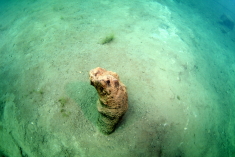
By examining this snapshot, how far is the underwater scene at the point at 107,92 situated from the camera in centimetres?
282

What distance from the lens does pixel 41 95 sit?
342 centimetres

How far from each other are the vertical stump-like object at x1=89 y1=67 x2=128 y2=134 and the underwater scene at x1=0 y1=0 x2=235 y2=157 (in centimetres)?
2

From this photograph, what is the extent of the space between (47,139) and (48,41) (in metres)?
3.93

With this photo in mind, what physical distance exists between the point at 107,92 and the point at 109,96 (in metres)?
0.10

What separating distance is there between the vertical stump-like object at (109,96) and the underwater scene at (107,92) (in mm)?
19

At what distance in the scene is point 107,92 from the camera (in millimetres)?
2160

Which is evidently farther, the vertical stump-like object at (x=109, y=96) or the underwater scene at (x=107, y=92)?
the underwater scene at (x=107, y=92)

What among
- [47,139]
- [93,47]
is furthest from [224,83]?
[47,139]

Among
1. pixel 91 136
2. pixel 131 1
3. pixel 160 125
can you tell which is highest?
pixel 91 136

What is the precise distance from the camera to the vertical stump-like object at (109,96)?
→ 83.7 inches

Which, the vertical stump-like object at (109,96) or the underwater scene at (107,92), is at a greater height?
the vertical stump-like object at (109,96)

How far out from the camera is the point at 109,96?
2.21 metres

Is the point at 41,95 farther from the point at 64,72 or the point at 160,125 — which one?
the point at 160,125

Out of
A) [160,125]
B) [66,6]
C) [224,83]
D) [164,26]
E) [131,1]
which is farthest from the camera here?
[131,1]
